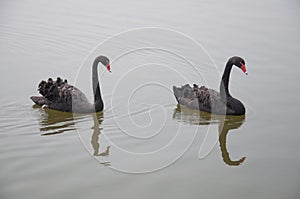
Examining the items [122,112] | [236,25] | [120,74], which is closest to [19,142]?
[122,112]

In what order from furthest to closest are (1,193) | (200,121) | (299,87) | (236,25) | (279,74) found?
(236,25), (279,74), (299,87), (200,121), (1,193)

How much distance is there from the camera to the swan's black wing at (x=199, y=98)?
433cm

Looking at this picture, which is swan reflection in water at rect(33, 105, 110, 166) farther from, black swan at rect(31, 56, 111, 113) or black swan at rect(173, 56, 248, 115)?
black swan at rect(173, 56, 248, 115)

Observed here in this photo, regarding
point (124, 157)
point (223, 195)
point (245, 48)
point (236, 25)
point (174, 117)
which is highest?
point (236, 25)

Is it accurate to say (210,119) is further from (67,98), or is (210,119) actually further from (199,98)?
(67,98)

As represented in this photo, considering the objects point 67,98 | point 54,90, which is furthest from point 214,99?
point 54,90

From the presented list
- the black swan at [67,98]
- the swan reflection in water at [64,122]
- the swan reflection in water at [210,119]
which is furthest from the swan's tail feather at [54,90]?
the swan reflection in water at [210,119]

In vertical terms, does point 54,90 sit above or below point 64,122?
above

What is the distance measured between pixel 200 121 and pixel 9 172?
1.96 metres

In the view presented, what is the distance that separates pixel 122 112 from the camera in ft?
14.0

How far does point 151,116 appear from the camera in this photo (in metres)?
4.17

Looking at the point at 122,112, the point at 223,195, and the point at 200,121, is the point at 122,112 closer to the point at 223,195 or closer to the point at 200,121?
the point at 200,121

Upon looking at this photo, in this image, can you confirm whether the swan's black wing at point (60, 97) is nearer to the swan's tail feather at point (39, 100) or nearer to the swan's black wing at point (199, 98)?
the swan's tail feather at point (39, 100)

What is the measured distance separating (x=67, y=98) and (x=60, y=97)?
0.30ft
